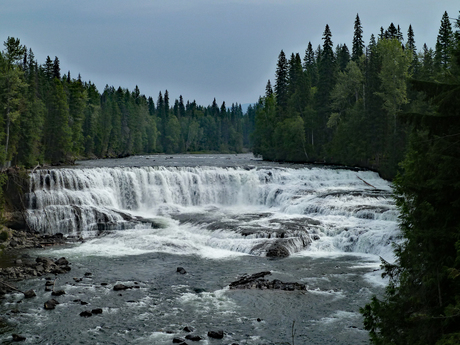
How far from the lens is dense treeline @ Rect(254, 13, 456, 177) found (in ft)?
148

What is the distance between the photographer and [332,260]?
845 inches

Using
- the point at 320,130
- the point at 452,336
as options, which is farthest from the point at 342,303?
the point at 320,130

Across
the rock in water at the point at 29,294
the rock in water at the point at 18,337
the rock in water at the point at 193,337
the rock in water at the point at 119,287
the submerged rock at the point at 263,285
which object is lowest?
the rock in water at the point at 193,337

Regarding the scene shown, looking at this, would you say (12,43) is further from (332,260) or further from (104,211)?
(332,260)

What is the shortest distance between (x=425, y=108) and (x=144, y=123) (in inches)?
3037

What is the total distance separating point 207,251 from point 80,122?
2044 inches

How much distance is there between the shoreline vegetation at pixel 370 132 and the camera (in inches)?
318

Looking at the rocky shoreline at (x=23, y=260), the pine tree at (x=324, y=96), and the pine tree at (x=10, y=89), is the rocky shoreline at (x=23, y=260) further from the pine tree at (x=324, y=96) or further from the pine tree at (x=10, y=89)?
the pine tree at (x=324, y=96)

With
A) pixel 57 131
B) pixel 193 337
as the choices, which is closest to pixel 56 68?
pixel 57 131

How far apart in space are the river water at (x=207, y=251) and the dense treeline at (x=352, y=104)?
689 cm

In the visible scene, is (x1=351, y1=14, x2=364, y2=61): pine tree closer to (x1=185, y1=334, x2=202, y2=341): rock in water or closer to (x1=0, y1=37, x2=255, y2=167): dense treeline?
(x1=0, y1=37, x2=255, y2=167): dense treeline

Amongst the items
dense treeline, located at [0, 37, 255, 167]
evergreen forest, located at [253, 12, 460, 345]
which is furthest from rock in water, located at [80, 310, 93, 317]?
dense treeline, located at [0, 37, 255, 167]

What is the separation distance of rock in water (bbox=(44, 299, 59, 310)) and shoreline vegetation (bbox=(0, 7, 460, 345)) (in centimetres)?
406

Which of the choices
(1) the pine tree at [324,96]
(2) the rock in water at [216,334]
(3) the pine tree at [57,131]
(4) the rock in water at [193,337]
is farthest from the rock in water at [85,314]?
(1) the pine tree at [324,96]
